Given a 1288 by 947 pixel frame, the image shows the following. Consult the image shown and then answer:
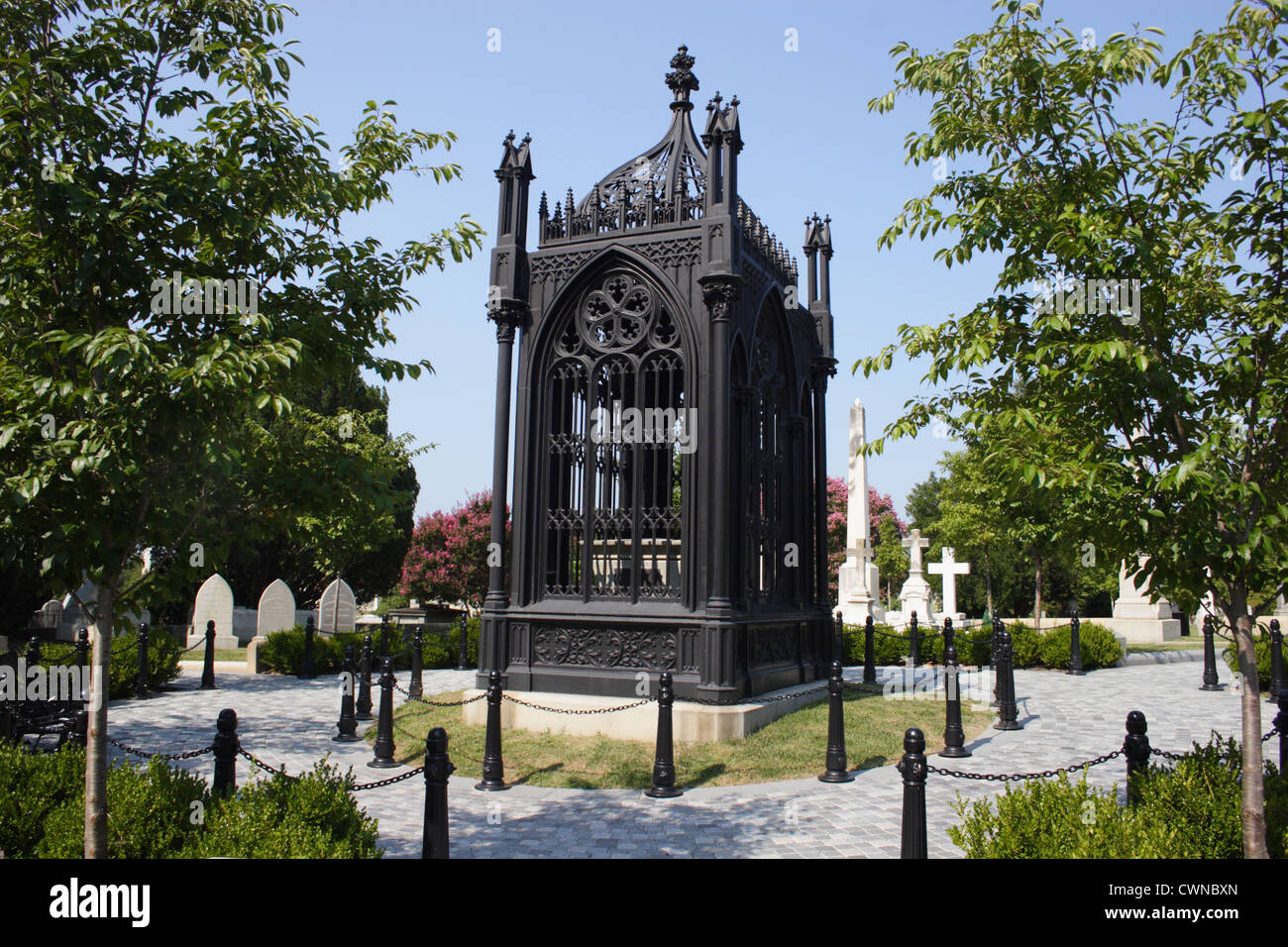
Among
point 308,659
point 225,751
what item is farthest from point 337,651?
point 225,751

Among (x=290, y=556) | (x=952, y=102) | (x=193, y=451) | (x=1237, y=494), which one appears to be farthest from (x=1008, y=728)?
(x=290, y=556)

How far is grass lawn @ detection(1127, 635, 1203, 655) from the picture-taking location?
23.5 m

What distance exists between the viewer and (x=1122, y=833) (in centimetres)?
524

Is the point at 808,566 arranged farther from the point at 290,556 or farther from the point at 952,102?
the point at 290,556

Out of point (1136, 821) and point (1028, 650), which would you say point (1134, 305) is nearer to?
point (1136, 821)

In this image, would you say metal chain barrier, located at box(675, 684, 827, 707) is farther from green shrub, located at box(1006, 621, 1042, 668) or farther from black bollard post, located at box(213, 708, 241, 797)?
green shrub, located at box(1006, 621, 1042, 668)

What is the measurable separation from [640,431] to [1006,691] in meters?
6.47

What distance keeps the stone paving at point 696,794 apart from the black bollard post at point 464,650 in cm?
560

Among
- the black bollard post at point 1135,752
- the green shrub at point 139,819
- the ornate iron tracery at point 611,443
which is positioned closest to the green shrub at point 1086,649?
the ornate iron tracery at point 611,443

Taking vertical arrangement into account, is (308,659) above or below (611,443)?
below

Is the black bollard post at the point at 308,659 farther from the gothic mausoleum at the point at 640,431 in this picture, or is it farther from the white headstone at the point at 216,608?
the gothic mausoleum at the point at 640,431

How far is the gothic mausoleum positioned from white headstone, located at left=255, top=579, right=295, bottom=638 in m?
13.6

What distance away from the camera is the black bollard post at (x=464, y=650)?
20531 mm

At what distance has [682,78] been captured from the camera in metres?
13.3
